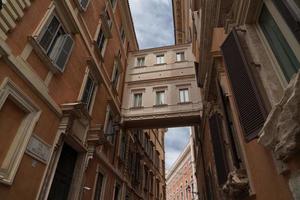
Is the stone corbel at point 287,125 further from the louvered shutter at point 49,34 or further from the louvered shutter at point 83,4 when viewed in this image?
the louvered shutter at point 83,4

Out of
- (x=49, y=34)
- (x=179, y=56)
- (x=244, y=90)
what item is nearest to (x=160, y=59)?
(x=179, y=56)

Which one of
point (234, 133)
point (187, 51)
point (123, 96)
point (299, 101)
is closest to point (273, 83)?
point (299, 101)

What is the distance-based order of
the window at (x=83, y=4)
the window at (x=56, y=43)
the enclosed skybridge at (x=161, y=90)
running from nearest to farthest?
the window at (x=56, y=43) < the window at (x=83, y=4) < the enclosed skybridge at (x=161, y=90)

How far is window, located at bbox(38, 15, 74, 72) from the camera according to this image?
7.17m

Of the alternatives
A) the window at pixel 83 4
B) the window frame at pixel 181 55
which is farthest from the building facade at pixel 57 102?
the window frame at pixel 181 55

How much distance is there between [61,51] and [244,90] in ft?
20.4

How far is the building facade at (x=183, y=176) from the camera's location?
32938 mm

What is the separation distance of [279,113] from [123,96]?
549 inches

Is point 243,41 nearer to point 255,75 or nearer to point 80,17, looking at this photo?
point 255,75

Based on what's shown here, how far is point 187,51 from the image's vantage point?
58.7 ft

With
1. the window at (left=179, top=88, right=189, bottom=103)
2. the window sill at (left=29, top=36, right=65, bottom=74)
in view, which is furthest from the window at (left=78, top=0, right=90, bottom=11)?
the window at (left=179, top=88, right=189, bottom=103)

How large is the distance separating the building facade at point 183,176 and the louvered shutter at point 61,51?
26.5 m

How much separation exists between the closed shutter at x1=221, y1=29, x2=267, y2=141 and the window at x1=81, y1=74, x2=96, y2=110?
6597 millimetres

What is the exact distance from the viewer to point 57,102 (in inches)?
296
